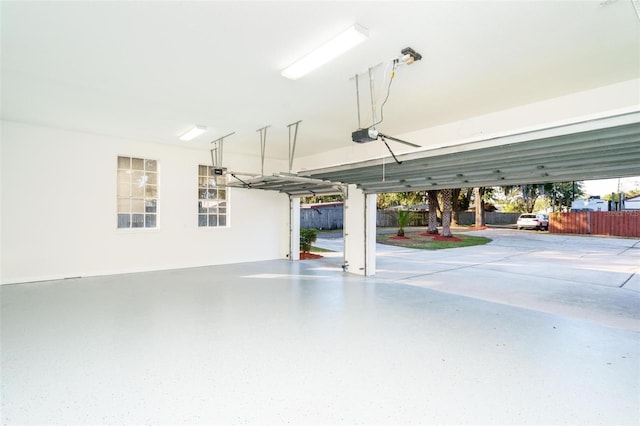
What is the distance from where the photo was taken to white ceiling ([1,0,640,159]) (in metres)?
2.49

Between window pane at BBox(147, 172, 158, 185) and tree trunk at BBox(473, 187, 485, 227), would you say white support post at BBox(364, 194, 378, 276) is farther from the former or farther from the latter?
tree trunk at BBox(473, 187, 485, 227)

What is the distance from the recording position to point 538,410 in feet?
7.23

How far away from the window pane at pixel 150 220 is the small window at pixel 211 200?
3.41ft

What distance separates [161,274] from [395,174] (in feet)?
17.3

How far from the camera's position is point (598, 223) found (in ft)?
54.1

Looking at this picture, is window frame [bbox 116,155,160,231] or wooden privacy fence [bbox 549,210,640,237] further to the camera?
wooden privacy fence [bbox 549,210,640,237]

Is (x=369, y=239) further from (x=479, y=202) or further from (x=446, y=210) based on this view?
(x=479, y=202)

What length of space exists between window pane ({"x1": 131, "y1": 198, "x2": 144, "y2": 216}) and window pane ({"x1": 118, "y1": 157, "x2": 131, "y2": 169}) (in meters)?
0.73

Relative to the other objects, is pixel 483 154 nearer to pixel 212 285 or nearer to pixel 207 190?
pixel 212 285

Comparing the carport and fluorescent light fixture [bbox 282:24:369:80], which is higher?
fluorescent light fixture [bbox 282:24:369:80]

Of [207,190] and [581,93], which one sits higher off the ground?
[581,93]

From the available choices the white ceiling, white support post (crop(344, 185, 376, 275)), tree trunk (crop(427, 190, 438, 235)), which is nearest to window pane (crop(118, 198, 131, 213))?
the white ceiling

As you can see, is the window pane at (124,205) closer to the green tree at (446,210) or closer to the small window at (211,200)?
the small window at (211,200)

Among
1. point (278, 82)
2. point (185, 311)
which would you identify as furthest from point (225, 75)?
point (185, 311)
